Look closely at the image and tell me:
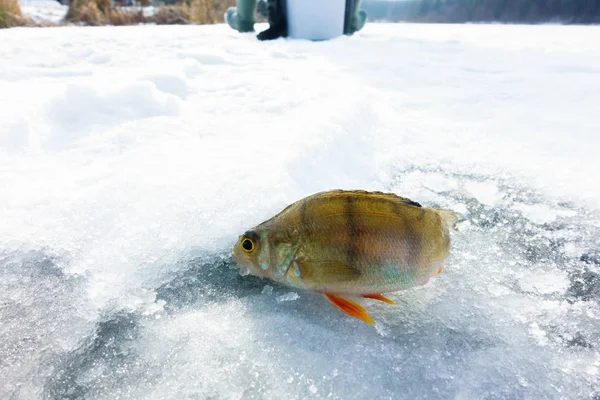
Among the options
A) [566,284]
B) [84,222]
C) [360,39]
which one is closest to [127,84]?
[84,222]

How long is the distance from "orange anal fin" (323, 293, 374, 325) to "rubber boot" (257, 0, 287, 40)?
22.7ft

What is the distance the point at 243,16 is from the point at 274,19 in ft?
3.63

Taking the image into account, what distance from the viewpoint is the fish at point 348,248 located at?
105cm

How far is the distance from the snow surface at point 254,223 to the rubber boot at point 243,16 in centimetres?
544

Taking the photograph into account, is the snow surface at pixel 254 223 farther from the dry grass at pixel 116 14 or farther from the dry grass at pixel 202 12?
the dry grass at pixel 202 12

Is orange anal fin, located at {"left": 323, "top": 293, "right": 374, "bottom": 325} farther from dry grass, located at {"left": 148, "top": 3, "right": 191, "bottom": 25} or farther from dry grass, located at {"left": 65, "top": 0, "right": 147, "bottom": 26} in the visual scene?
dry grass, located at {"left": 148, "top": 3, "right": 191, "bottom": 25}

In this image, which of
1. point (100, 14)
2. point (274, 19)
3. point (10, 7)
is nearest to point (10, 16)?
point (10, 7)

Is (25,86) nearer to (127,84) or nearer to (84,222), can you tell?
(127,84)

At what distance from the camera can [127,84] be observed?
278 centimetres

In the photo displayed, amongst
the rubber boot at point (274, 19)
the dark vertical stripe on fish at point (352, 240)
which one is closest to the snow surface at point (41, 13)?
the rubber boot at point (274, 19)

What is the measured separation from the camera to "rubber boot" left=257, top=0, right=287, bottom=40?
711 cm

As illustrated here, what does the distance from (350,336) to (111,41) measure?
6.37 meters

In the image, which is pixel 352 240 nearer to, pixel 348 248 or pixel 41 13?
pixel 348 248

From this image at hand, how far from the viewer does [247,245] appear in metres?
1.12
